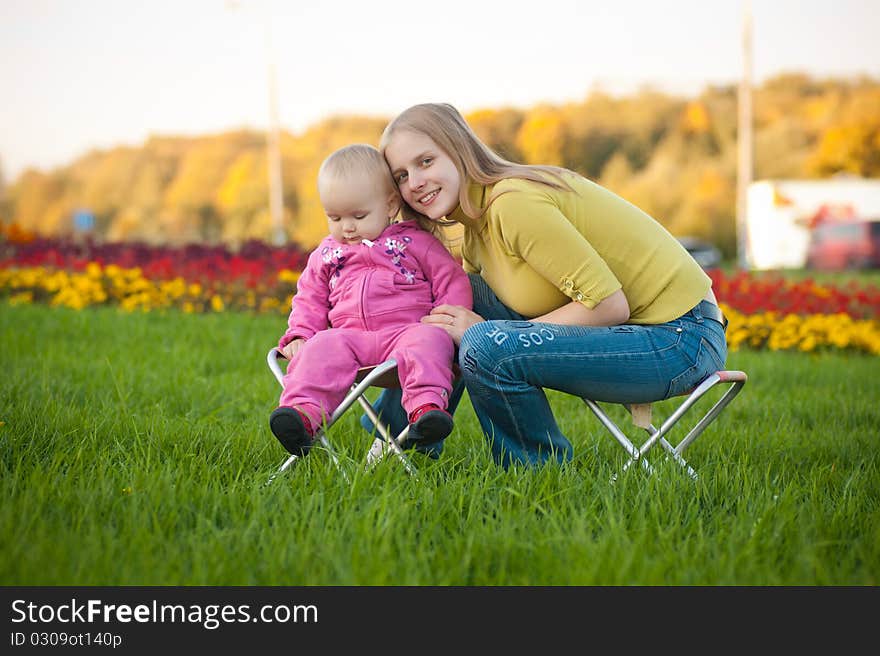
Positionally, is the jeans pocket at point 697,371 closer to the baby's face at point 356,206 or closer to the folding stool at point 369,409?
the folding stool at point 369,409

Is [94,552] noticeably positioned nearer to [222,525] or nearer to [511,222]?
[222,525]

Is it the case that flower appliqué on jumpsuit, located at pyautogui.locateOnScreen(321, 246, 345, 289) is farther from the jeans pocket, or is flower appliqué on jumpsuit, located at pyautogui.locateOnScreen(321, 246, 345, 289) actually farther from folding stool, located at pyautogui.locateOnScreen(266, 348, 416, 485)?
the jeans pocket

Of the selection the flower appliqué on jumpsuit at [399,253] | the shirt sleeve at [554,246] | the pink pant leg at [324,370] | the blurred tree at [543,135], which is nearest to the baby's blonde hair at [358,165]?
the flower appliqué on jumpsuit at [399,253]

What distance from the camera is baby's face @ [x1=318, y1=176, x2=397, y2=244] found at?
2.88m

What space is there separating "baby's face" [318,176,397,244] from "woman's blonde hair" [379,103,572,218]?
0.19 meters

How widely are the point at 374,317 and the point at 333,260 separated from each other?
10.9 inches

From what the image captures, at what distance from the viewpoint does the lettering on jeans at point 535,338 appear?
107 inches

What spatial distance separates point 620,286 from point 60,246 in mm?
7530

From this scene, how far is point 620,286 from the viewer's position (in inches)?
109

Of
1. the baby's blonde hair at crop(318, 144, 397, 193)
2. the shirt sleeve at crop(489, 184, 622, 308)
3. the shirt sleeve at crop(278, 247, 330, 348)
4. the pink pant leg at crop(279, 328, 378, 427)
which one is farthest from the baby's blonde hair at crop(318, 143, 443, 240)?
the pink pant leg at crop(279, 328, 378, 427)

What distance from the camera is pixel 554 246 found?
8.83ft

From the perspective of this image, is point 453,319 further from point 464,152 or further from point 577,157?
point 577,157

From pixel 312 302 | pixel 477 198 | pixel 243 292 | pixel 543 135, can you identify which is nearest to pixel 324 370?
pixel 312 302
